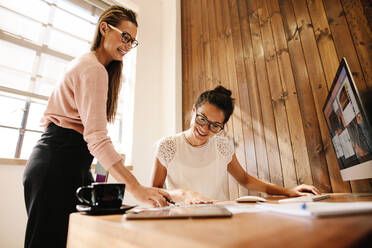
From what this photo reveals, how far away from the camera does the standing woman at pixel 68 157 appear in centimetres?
67

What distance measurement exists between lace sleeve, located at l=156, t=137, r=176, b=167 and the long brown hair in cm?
36

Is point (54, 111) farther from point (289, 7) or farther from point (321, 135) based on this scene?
point (289, 7)

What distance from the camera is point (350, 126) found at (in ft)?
2.87

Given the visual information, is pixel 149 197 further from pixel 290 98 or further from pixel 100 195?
pixel 290 98

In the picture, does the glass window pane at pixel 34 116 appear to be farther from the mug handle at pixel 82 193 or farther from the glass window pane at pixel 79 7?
the mug handle at pixel 82 193

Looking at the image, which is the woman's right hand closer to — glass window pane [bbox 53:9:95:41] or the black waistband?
the black waistband

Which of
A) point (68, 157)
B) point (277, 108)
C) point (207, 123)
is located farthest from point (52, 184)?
point (277, 108)

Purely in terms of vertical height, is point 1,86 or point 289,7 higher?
point 289,7

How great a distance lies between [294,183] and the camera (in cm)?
146

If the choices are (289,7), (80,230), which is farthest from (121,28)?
(289,7)

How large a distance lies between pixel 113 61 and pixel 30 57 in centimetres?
156

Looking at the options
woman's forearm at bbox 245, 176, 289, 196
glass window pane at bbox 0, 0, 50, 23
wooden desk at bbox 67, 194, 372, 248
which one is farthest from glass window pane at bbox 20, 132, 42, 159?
wooden desk at bbox 67, 194, 372, 248

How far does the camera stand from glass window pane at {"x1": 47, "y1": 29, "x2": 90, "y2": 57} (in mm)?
2322

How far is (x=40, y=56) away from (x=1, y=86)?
1.67 ft
